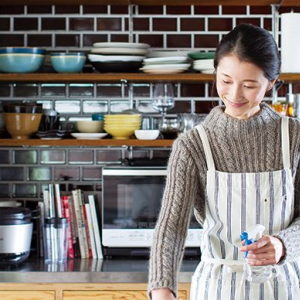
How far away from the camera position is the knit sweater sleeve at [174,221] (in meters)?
1.92

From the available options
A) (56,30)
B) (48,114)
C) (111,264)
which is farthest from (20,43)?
(111,264)

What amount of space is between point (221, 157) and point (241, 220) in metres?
0.18

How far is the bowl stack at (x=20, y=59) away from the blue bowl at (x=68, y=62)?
8 centimetres

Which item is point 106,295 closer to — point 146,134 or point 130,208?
point 130,208

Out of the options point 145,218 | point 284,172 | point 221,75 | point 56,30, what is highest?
point 56,30

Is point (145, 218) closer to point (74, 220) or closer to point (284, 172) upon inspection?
point (74, 220)

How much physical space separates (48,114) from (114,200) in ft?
1.81

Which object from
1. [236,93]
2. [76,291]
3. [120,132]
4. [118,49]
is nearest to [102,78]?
[118,49]

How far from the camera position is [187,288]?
3256mm

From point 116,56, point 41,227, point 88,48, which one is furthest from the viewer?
point 88,48

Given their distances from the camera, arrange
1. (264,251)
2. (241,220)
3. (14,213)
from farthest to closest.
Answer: (14,213) < (241,220) < (264,251)

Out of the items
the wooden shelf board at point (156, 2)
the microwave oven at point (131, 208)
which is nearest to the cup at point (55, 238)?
the microwave oven at point (131, 208)

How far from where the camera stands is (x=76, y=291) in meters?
3.26

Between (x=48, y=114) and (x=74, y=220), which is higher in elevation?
(x=48, y=114)
